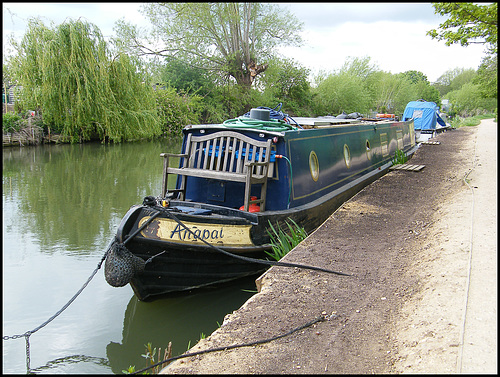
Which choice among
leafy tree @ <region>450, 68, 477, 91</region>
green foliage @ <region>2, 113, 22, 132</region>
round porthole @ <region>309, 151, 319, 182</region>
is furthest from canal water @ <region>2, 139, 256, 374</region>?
leafy tree @ <region>450, 68, 477, 91</region>

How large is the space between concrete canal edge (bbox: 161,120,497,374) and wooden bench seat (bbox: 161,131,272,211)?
1.01 metres

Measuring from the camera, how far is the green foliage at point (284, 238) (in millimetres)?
5305

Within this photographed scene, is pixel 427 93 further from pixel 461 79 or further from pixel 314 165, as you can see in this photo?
pixel 314 165

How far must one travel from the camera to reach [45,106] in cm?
1800

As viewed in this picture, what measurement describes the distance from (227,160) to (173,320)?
2.17 m

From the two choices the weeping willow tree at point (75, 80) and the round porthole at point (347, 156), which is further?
the weeping willow tree at point (75, 80)

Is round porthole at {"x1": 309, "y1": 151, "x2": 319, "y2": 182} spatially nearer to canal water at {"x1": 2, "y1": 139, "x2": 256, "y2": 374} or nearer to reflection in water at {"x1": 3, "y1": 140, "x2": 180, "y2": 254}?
canal water at {"x1": 2, "y1": 139, "x2": 256, "y2": 374}

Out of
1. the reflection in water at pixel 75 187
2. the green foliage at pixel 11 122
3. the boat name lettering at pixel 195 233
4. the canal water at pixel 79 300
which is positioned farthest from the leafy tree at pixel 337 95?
the boat name lettering at pixel 195 233

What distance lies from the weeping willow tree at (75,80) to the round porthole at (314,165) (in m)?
14.3

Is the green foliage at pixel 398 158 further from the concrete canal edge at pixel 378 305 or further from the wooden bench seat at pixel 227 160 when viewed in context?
the wooden bench seat at pixel 227 160

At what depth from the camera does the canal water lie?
409 centimetres

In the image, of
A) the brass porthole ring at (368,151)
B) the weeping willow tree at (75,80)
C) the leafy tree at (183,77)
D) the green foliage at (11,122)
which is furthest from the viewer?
the leafy tree at (183,77)

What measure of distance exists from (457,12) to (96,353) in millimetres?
9880

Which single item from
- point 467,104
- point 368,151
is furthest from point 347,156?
point 467,104
